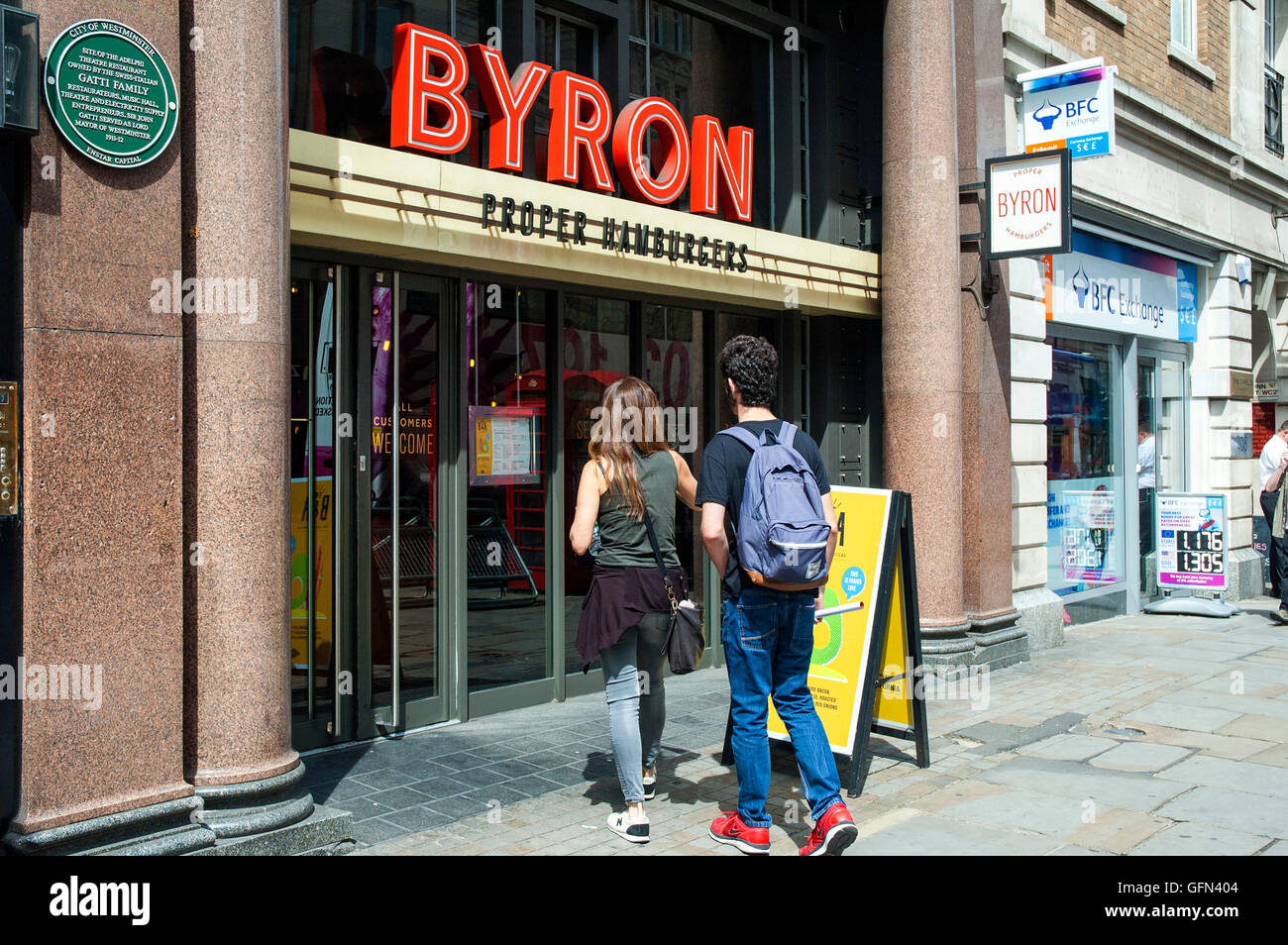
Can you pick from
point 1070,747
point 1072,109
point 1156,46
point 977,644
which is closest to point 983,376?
point 977,644

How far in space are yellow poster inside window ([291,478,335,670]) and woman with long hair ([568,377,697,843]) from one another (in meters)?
2.01

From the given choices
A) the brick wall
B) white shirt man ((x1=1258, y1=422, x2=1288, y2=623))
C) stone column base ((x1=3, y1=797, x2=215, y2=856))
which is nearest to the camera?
stone column base ((x1=3, y1=797, x2=215, y2=856))

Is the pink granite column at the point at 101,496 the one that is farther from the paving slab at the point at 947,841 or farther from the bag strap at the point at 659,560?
the paving slab at the point at 947,841

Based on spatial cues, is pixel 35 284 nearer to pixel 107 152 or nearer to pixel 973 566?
pixel 107 152

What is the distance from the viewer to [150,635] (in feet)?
13.8

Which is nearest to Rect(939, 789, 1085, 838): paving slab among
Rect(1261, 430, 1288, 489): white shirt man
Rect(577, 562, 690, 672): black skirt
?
Rect(577, 562, 690, 672): black skirt

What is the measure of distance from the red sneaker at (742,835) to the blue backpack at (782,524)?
102 cm

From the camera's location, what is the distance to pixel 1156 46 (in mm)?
12781

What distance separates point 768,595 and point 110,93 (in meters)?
3.09

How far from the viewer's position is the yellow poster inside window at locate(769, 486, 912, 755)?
5.73 meters

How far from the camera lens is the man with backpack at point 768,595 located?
444 cm

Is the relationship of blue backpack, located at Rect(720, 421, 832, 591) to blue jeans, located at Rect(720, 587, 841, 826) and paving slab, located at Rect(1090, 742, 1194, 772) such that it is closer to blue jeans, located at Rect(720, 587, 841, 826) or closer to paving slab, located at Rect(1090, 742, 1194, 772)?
blue jeans, located at Rect(720, 587, 841, 826)

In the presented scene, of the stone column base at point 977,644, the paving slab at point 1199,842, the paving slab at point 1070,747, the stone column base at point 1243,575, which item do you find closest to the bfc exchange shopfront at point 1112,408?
the stone column base at point 1243,575

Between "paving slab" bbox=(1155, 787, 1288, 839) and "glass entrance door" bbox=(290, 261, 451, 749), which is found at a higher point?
"glass entrance door" bbox=(290, 261, 451, 749)
